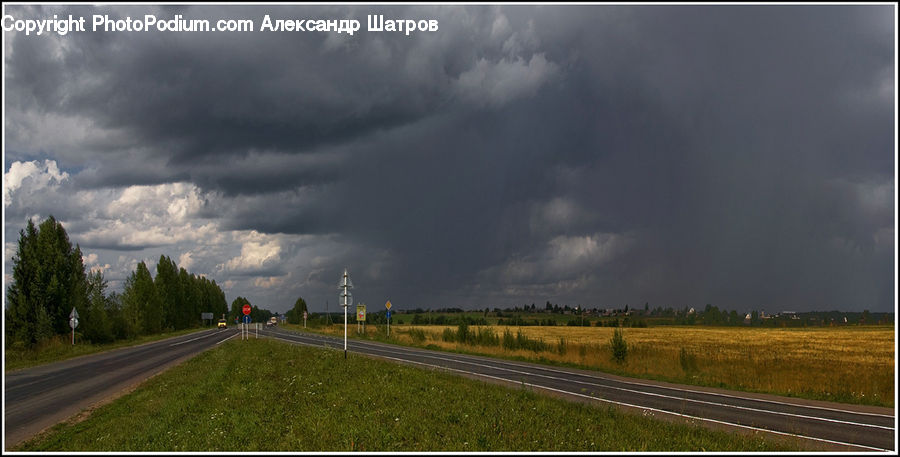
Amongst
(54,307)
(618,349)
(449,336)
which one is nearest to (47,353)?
(54,307)

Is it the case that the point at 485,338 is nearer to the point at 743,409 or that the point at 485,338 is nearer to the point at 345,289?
the point at 345,289

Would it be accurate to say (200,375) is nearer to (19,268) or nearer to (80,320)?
(19,268)

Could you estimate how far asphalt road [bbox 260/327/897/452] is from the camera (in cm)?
1352

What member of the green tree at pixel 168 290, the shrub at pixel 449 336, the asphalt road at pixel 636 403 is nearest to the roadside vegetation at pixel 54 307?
the asphalt road at pixel 636 403

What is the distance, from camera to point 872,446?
41.1 feet

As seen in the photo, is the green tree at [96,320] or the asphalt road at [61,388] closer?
the asphalt road at [61,388]

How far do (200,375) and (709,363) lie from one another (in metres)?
25.7

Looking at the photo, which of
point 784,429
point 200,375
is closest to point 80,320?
point 200,375

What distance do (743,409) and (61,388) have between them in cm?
2498

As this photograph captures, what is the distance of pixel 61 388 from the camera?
21.4 metres

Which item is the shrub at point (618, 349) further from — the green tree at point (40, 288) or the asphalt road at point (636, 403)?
the green tree at point (40, 288)

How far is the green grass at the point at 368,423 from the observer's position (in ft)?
31.6

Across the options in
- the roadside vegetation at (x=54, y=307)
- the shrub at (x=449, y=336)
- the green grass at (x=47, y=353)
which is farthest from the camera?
the shrub at (x=449, y=336)

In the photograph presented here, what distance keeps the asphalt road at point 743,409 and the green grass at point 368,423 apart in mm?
3349
